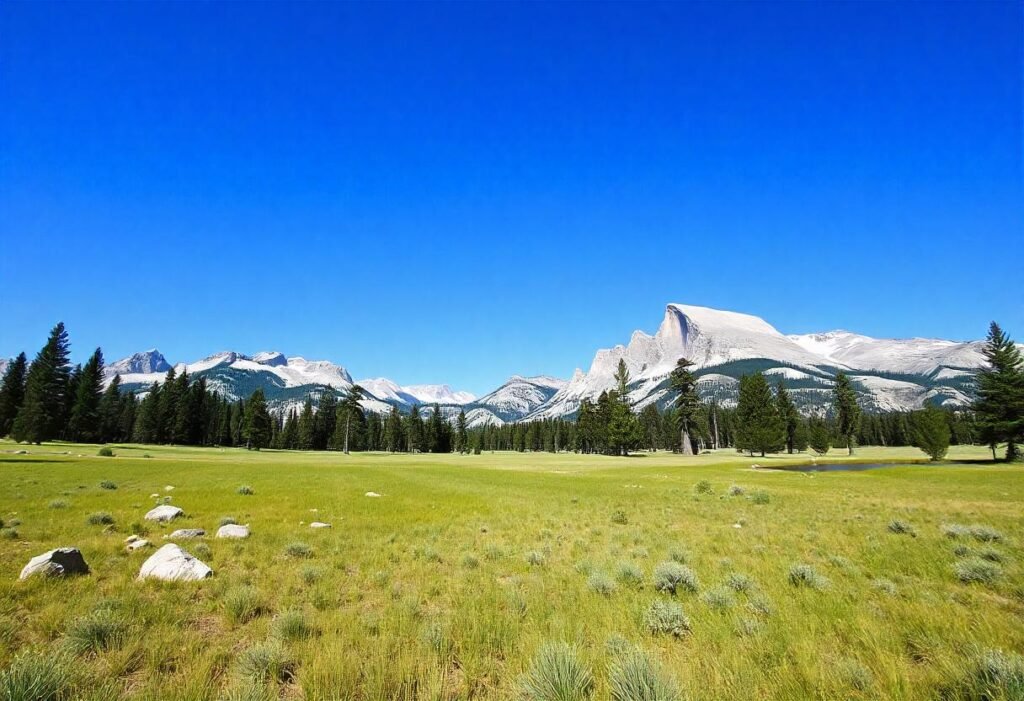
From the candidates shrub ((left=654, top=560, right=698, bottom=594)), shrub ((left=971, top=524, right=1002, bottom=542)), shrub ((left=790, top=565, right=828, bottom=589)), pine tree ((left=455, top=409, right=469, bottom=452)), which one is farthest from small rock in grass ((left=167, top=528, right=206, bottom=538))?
pine tree ((left=455, top=409, right=469, bottom=452))

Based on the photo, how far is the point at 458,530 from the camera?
1515cm

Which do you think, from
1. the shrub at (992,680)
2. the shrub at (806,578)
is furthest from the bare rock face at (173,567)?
the shrub at (806,578)

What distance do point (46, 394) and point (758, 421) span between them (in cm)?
12841

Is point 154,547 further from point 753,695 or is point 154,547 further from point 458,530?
point 753,695

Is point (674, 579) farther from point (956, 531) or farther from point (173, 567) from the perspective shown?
point (956, 531)

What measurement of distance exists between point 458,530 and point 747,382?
99.4 meters

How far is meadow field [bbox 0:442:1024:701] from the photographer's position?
4.77 meters

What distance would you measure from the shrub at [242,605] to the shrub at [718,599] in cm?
754

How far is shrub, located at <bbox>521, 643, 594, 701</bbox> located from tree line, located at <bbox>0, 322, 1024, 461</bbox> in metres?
75.4

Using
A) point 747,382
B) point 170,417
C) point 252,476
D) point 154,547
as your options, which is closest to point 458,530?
point 154,547

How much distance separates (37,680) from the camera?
13.7 ft

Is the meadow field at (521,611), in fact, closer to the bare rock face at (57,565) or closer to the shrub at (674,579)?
the shrub at (674,579)

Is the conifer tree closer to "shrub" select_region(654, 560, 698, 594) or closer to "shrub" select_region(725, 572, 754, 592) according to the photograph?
"shrub" select_region(654, 560, 698, 594)

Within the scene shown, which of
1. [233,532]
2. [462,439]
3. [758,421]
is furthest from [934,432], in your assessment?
[462,439]
